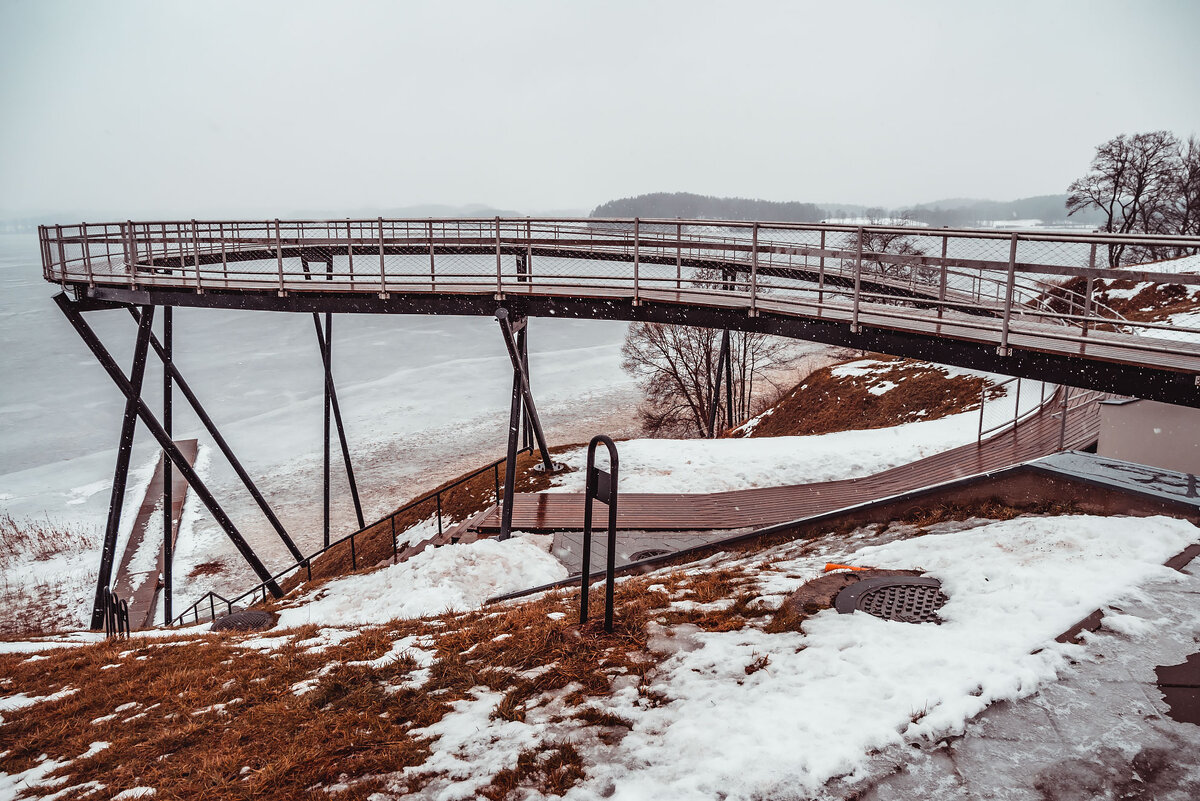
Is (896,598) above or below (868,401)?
above

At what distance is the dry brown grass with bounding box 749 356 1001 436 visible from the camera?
2100 centimetres

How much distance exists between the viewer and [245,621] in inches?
376

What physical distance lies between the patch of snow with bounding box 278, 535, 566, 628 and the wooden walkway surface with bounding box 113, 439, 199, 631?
6621 mm

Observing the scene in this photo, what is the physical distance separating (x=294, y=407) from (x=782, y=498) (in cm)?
3276

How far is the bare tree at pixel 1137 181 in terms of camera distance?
40531 millimetres

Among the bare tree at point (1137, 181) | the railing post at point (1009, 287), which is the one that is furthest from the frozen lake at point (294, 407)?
the bare tree at point (1137, 181)

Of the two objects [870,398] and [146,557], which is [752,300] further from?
[146,557]

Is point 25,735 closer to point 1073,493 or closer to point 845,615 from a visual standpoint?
point 845,615

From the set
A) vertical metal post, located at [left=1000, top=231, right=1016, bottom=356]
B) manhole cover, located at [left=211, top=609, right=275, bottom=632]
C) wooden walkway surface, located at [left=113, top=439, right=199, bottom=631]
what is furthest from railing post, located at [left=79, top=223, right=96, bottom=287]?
vertical metal post, located at [left=1000, top=231, right=1016, bottom=356]

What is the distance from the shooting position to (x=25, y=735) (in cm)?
507

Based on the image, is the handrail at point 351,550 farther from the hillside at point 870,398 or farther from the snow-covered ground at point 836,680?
the hillside at point 870,398

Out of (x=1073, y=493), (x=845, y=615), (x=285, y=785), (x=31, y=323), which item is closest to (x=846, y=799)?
(x=845, y=615)

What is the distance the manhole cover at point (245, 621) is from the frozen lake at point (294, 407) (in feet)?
40.6

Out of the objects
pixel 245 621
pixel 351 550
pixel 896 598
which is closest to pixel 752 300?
pixel 896 598
